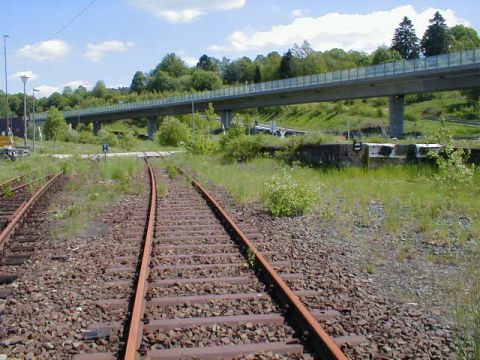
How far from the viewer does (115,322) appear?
19.3 feet

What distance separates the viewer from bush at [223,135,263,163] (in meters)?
31.3

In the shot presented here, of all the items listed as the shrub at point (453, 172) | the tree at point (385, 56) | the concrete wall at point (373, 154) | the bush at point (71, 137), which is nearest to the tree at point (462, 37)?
the tree at point (385, 56)

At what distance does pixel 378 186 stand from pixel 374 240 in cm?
687

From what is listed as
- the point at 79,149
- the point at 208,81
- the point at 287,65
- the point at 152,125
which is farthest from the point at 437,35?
the point at 79,149

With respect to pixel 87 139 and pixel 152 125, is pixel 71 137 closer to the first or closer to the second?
pixel 87 139

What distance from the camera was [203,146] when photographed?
39.5 metres

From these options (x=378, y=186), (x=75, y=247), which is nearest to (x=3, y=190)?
(x=75, y=247)

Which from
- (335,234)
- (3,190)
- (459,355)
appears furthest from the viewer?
(3,190)

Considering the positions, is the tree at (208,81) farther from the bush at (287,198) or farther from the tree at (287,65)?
the bush at (287,198)

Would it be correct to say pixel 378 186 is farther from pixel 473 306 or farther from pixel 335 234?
pixel 473 306

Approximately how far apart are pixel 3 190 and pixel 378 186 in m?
11.5

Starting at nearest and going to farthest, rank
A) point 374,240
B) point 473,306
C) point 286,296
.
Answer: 1. point 473,306
2. point 286,296
3. point 374,240

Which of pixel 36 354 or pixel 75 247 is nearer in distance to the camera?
pixel 36 354

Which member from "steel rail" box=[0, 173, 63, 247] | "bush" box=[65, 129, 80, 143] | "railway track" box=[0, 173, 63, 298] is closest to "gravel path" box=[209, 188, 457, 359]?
"railway track" box=[0, 173, 63, 298]
